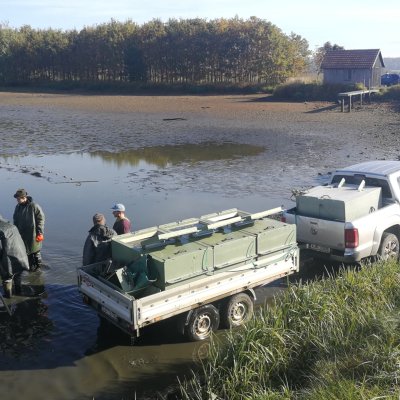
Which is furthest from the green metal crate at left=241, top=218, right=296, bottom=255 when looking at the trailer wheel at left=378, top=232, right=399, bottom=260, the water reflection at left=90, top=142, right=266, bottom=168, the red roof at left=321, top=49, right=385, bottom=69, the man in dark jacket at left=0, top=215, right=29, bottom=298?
the red roof at left=321, top=49, right=385, bottom=69

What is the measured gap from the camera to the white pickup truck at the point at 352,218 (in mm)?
9758

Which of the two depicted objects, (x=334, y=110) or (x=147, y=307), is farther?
(x=334, y=110)

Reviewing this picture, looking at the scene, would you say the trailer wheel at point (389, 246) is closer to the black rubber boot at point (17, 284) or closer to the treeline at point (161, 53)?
the black rubber boot at point (17, 284)

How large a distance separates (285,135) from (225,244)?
73.1 ft

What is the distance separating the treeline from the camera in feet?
195

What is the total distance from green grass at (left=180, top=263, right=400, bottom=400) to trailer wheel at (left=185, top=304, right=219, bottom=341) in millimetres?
393

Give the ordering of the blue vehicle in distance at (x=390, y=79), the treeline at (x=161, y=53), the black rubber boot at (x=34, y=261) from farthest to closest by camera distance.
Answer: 1. the treeline at (x=161, y=53)
2. the blue vehicle in distance at (x=390, y=79)
3. the black rubber boot at (x=34, y=261)

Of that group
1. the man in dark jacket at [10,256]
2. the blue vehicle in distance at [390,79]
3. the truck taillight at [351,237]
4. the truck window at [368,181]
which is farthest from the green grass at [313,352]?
the blue vehicle in distance at [390,79]

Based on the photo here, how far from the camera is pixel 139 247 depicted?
312 inches

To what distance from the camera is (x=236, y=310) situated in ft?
27.1

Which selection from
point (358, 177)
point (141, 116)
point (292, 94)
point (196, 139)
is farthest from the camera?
point (292, 94)

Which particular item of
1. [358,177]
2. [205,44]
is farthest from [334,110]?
[358,177]

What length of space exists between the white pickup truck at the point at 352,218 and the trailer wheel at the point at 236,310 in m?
2.28

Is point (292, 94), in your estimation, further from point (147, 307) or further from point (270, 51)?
point (147, 307)
